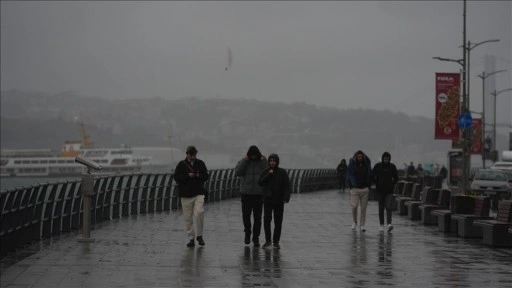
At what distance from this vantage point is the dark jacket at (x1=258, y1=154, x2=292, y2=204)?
1889 centimetres

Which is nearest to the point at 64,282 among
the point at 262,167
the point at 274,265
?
the point at 274,265

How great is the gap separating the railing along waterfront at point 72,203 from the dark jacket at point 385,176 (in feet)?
22.0

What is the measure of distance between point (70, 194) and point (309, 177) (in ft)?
140

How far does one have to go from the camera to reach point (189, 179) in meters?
18.8

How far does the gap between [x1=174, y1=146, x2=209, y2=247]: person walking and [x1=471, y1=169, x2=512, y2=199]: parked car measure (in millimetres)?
33122

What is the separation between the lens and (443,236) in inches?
899

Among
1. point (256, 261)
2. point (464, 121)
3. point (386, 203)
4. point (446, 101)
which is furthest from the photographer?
point (446, 101)

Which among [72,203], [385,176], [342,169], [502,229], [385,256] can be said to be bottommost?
[385,256]

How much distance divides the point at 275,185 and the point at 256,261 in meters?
2.84

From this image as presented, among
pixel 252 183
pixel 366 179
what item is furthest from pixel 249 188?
pixel 366 179

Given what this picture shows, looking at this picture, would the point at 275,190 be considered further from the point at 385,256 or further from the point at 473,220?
the point at 473,220

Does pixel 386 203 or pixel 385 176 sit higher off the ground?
pixel 385 176

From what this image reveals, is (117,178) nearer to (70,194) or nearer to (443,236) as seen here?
(70,194)

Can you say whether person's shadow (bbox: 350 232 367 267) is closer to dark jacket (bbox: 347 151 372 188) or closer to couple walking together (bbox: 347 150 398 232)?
couple walking together (bbox: 347 150 398 232)
